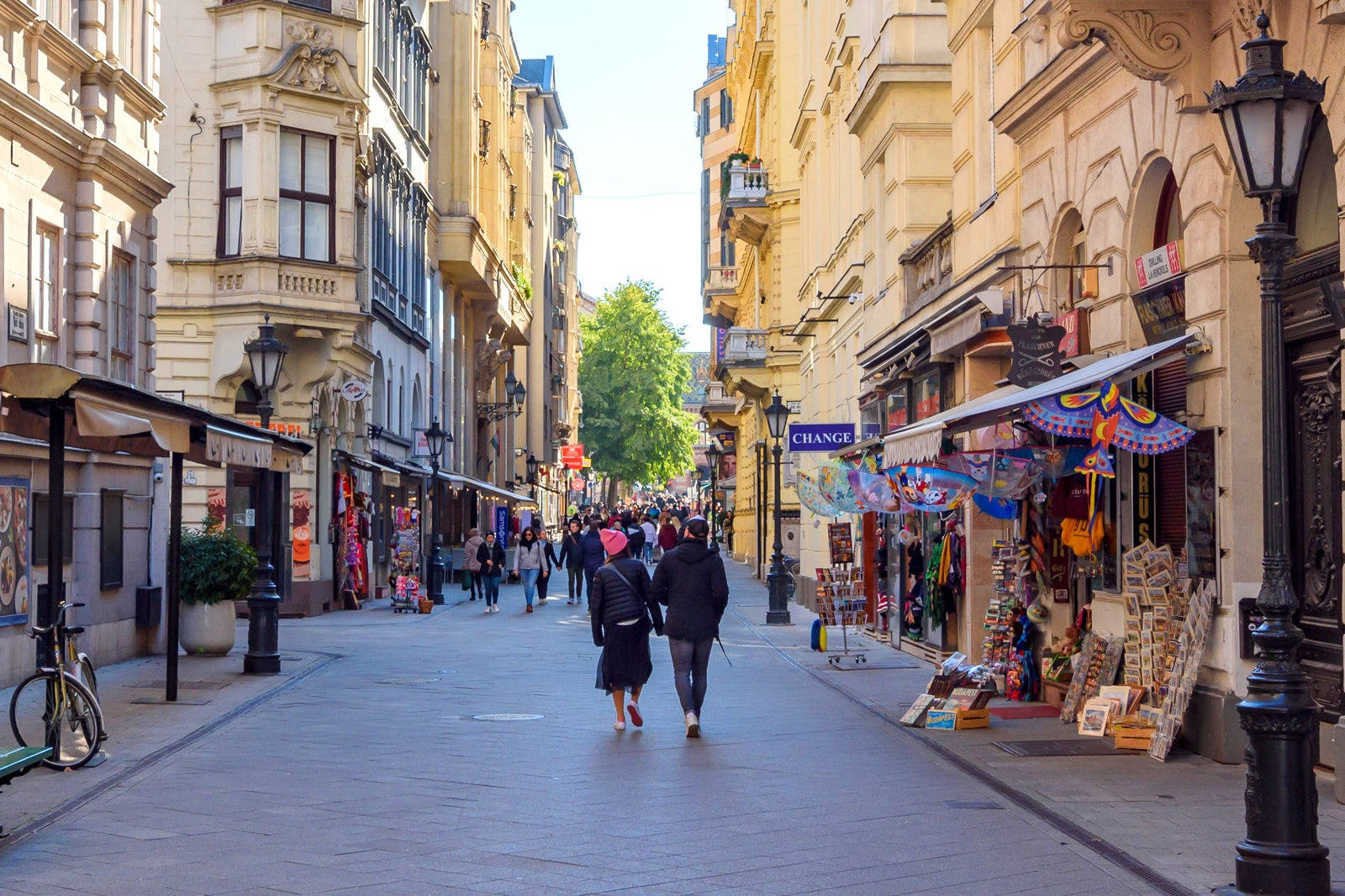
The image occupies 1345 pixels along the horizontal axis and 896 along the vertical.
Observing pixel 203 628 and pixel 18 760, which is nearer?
pixel 18 760

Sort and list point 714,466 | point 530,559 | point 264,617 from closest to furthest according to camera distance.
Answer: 1. point 264,617
2. point 530,559
3. point 714,466

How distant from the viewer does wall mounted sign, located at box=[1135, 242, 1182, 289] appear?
43.4 feet

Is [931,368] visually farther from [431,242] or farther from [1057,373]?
[431,242]

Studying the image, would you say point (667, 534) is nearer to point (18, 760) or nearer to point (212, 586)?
point (212, 586)

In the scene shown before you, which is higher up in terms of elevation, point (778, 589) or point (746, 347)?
point (746, 347)

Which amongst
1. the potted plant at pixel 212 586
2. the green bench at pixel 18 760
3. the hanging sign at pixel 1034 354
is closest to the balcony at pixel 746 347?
the potted plant at pixel 212 586

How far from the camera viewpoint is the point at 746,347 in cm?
4931

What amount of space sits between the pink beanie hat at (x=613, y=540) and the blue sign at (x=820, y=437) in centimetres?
1024

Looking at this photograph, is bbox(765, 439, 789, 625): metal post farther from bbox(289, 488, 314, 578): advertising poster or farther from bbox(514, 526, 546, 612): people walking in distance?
bbox(289, 488, 314, 578): advertising poster

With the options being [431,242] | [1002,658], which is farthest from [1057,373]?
[431,242]

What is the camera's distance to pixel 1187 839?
9000mm

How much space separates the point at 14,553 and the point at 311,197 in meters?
16.8

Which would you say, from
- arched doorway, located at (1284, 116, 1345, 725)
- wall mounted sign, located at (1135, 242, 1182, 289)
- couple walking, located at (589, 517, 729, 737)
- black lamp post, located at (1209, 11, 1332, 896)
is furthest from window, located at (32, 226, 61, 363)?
black lamp post, located at (1209, 11, 1332, 896)

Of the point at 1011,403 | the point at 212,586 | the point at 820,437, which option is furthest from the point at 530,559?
the point at 1011,403
